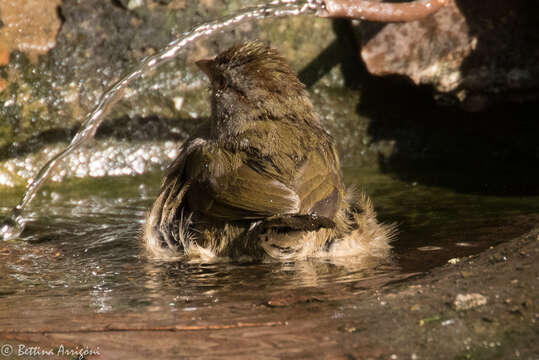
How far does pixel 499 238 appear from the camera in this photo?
4.13 metres

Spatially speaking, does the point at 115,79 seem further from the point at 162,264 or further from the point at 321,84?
the point at 162,264

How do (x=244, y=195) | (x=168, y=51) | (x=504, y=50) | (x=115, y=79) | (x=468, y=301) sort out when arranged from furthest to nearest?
1. (x=115, y=79)
2. (x=504, y=50)
3. (x=168, y=51)
4. (x=244, y=195)
5. (x=468, y=301)

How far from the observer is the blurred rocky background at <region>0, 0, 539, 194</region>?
6000 mm

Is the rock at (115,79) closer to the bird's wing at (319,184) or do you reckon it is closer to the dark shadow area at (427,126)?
the dark shadow area at (427,126)

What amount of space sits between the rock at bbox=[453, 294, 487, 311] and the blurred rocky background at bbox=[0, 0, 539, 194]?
Result: 3325mm

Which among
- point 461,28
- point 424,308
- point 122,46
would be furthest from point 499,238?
point 122,46

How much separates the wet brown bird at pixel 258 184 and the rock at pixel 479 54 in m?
1.82

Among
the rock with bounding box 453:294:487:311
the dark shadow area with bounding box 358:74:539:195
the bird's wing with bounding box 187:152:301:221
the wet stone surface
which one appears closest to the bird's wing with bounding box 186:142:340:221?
the bird's wing with bounding box 187:152:301:221

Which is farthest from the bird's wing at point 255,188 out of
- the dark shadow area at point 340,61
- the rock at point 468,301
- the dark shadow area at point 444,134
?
the dark shadow area at point 340,61

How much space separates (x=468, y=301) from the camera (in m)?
2.63

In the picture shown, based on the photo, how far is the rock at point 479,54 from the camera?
5941 mm

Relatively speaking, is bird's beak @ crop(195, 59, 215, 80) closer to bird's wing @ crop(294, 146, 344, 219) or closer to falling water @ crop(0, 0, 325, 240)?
falling water @ crop(0, 0, 325, 240)

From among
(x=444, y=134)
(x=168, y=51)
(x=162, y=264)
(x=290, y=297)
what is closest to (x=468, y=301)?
(x=290, y=297)

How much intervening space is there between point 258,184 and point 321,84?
3.05 meters
